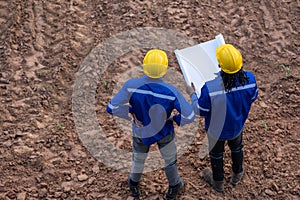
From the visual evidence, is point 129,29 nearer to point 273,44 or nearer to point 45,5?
point 45,5

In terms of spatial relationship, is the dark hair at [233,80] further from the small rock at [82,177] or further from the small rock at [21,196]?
the small rock at [21,196]

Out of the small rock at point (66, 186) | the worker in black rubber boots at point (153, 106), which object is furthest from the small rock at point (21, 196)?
the worker in black rubber boots at point (153, 106)

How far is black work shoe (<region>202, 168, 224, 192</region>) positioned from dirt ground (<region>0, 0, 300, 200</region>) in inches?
2.4

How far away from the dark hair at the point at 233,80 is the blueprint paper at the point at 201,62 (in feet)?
3.41

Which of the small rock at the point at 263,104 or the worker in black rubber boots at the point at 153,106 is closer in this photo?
the worker in black rubber boots at the point at 153,106

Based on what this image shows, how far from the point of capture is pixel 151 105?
14.2 ft

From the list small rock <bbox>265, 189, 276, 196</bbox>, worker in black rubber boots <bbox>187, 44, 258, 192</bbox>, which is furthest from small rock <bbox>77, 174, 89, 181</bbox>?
small rock <bbox>265, 189, 276, 196</bbox>

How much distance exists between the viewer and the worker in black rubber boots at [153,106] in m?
4.27

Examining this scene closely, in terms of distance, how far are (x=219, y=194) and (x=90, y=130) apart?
1.64 m

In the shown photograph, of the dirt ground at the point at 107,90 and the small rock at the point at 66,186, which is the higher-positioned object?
the dirt ground at the point at 107,90

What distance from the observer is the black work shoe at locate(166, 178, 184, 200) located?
4.98m

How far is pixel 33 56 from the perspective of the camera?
6.52m

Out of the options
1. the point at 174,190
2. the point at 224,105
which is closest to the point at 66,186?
the point at 174,190

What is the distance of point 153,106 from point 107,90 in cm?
193
